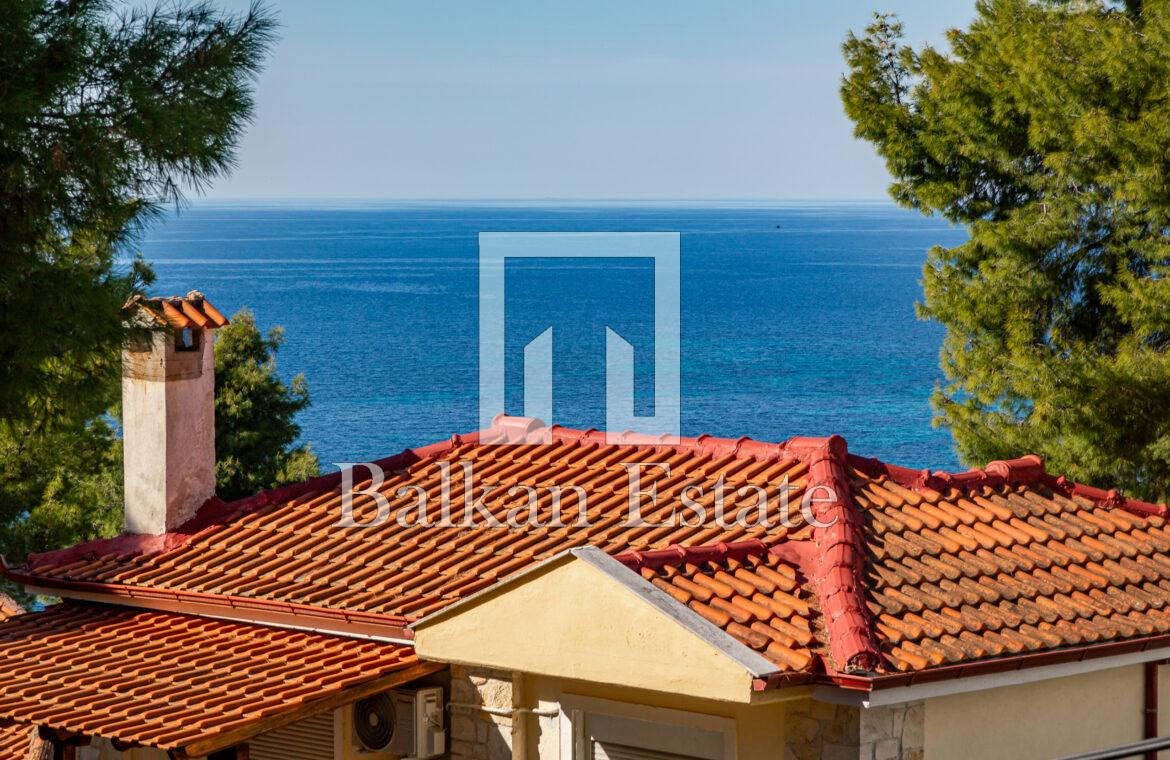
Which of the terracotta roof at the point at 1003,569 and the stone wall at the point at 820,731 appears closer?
the stone wall at the point at 820,731

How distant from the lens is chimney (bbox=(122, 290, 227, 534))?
498 inches

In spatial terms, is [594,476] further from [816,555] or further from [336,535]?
[816,555]

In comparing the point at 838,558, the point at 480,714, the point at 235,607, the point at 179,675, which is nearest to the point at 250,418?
the point at 235,607

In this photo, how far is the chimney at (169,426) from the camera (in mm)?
12648

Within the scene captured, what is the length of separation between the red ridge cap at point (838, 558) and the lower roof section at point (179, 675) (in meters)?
2.72

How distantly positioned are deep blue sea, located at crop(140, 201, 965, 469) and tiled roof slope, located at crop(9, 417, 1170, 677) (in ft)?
137

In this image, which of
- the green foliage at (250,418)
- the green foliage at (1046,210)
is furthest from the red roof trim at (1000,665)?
the green foliage at (250,418)

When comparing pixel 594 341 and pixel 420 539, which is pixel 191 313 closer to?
pixel 420 539

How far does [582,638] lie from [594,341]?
10382cm

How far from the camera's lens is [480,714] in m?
9.68

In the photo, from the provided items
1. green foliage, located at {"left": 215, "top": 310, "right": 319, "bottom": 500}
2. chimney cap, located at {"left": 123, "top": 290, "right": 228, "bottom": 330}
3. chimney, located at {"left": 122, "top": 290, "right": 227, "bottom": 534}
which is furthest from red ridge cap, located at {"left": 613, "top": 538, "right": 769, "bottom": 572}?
green foliage, located at {"left": 215, "top": 310, "right": 319, "bottom": 500}

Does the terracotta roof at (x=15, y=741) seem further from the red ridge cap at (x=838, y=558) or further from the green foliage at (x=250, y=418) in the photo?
the green foliage at (x=250, y=418)

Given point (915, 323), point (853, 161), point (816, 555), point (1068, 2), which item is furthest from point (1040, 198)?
point (853, 161)

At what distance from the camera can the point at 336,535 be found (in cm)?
1199
